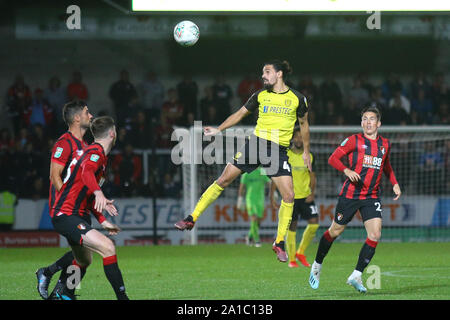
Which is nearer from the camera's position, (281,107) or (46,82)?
(281,107)

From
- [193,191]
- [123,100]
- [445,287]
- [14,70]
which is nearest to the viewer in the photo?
[445,287]

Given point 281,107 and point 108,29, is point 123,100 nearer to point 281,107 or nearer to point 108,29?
point 108,29

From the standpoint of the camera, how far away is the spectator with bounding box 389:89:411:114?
20320 mm

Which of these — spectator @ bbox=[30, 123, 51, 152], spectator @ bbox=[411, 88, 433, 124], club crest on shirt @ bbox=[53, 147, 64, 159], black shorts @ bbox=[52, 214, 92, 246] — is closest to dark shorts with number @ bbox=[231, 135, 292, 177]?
club crest on shirt @ bbox=[53, 147, 64, 159]

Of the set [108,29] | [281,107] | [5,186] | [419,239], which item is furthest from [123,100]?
[281,107]

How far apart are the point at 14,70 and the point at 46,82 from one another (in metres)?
0.91

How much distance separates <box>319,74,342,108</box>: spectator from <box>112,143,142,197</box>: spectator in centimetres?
555

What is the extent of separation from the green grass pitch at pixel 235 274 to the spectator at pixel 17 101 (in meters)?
4.95

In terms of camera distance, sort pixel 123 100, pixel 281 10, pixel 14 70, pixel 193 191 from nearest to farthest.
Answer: pixel 281 10 < pixel 193 191 < pixel 123 100 < pixel 14 70

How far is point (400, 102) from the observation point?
2038 centimetres

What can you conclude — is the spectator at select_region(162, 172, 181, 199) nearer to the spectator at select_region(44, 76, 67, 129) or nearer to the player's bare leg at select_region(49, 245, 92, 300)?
the spectator at select_region(44, 76, 67, 129)

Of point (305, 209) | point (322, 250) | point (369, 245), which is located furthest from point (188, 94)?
point (369, 245)

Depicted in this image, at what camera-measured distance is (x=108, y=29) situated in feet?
72.5

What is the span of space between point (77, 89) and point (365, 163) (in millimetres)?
13177
